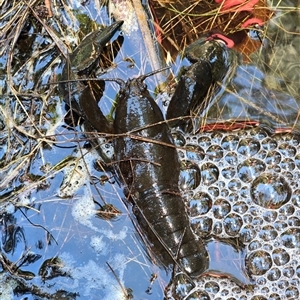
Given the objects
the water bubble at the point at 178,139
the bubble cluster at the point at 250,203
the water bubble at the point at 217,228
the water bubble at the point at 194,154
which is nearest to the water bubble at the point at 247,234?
the bubble cluster at the point at 250,203

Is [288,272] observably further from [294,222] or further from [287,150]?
[287,150]

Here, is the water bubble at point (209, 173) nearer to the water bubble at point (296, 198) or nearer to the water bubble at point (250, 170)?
the water bubble at point (250, 170)

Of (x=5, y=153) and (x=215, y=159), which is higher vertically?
(x=5, y=153)

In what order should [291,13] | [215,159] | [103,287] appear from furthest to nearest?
[291,13] → [215,159] → [103,287]

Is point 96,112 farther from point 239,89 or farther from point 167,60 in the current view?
point 239,89

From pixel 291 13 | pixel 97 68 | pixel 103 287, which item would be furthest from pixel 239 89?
pixel 103 287

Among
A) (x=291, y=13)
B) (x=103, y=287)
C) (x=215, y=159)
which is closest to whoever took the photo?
(x=103, y=287)

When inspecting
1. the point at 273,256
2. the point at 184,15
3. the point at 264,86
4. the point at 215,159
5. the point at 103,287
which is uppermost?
the point at 184,15
